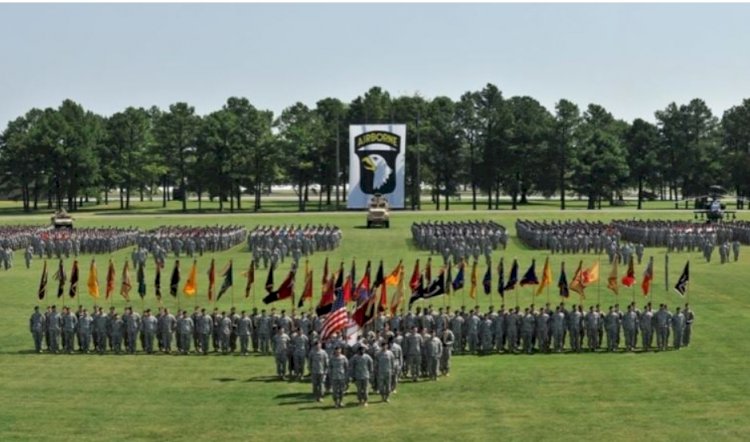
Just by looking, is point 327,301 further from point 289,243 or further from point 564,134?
point 564,134

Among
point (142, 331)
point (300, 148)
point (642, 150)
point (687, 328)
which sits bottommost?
point (142, 331)

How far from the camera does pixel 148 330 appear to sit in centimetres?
2517

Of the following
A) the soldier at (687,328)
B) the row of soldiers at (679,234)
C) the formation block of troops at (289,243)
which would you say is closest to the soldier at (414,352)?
the soldier at (687,328)

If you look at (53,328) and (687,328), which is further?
(687,328)

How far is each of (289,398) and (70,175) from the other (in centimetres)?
8987

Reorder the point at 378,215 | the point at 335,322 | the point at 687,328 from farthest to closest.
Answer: the point at 378,215 → the point at 687,328 → the point at 335,322

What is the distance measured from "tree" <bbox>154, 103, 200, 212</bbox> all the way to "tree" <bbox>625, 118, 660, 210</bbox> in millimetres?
50885

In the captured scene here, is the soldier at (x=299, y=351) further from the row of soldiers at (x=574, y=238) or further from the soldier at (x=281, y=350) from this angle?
the row of soldiers at (x=574, y=238)

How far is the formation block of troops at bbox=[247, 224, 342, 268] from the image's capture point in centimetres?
4594

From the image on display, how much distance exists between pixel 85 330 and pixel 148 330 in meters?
1.63

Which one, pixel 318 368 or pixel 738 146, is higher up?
pixel 738 146

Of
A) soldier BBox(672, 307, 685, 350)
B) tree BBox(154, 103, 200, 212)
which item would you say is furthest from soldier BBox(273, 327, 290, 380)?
tree BBox(154, 103, 200, 212)

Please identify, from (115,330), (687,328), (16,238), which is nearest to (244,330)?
(115,330)

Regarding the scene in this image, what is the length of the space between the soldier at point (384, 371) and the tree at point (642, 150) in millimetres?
98951
